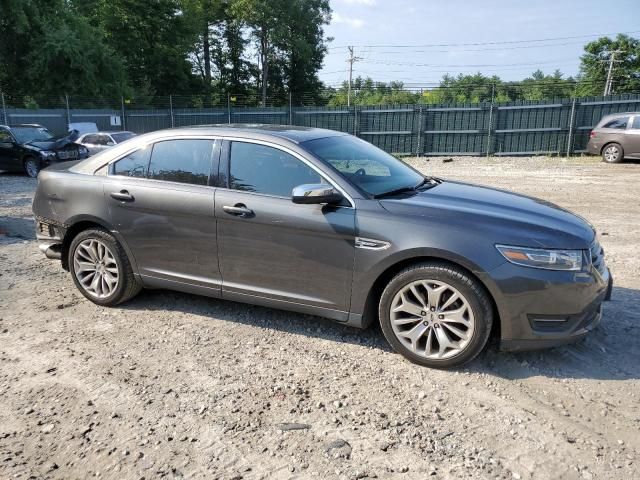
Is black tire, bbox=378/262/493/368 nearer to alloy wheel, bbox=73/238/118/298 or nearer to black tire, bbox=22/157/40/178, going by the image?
alloy wheel, bbox=73/238/118/298

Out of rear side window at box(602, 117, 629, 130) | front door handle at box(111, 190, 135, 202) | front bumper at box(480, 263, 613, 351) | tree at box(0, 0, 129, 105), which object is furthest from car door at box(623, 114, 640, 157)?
tree at box(0, 0, 129, 105)

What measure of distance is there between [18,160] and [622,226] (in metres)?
15.5

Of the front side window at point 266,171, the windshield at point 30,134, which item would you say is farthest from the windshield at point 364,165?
the windshield at point 30,134

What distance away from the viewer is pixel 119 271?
15.3 feet

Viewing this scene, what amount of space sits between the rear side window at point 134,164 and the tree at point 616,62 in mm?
63796

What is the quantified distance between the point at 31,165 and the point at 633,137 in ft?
59.7

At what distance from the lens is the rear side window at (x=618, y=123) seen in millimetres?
16092

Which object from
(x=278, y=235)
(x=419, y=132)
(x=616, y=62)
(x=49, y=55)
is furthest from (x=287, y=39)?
(x=278, y=235)

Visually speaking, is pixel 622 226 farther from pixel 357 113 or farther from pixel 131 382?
pixel 357 113

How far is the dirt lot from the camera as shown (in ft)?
8.80

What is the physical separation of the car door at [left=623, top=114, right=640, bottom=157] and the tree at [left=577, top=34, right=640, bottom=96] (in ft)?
158

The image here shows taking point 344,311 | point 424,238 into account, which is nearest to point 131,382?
point 344,311

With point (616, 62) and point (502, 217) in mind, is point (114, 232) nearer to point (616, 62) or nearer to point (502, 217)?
point (502, 217)

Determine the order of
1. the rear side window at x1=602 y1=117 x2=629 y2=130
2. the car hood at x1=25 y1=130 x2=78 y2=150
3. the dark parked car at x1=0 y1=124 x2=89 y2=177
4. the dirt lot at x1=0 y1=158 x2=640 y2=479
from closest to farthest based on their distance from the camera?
the dirt lot at x1=0 y1=158 x2=640 y2=479, the dark parked car at x1=0 y1=124 x2=89 y2=177, the car hood at x1=25 y1=130 x2=78 y2=150, the rear side window at x1=602 y1=117 x2=629 y2=130
